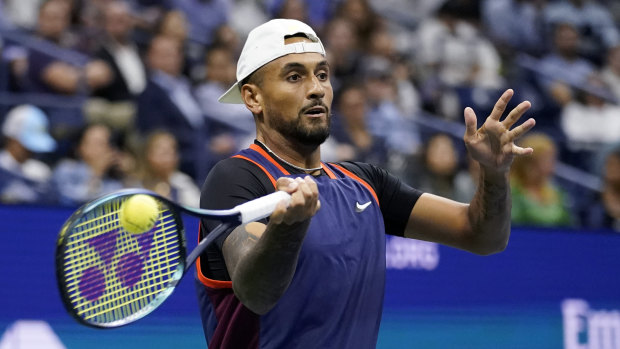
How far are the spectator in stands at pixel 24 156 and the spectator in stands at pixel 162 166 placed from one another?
2.29ft

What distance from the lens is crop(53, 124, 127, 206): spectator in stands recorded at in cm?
669

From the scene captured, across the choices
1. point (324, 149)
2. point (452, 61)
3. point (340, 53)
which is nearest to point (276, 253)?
point (324, 149)

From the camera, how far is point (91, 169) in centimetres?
682

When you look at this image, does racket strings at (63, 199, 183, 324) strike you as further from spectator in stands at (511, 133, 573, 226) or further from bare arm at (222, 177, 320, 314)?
spectator in stands at (511, 133, 573, 226)

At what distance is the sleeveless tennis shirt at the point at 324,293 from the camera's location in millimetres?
3062

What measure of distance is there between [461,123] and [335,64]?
4.88ft

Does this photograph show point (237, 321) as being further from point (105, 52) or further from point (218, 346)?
point (105, 52)

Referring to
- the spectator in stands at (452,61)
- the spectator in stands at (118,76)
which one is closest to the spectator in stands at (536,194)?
the spectator in stands at (452,61)

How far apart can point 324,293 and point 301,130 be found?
23.9 inches

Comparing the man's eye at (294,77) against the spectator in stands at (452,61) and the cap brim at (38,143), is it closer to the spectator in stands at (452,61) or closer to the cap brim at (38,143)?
the cap brim at (38,143)

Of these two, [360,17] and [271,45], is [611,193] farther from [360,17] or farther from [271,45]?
[271,45]

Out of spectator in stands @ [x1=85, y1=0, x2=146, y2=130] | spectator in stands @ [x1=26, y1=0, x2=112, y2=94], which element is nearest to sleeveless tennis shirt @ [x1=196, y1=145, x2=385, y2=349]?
spectator in stands @ [x1=85, y1=0, x2=146, y2=130]

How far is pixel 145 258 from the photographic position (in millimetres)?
3020

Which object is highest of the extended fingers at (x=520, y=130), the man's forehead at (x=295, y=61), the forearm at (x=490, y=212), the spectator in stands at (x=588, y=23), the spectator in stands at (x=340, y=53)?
the spectator in stands at (x=588, y=23)
